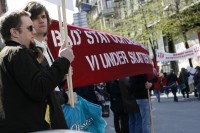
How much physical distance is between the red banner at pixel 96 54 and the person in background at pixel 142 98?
2.19 metres

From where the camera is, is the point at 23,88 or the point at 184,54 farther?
the point at 184,54

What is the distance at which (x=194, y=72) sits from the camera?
72.8 feet

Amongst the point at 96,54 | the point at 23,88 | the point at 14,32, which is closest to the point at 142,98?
the point at 96,54

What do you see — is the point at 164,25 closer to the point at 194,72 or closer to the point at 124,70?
the point at 194,72

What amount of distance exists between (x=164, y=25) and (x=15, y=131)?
27.9m

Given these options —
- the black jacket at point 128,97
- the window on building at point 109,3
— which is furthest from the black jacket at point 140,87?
the window on building at point 109,3

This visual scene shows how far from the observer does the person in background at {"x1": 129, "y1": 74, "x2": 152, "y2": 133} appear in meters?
7.56

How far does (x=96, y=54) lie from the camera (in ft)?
15.5

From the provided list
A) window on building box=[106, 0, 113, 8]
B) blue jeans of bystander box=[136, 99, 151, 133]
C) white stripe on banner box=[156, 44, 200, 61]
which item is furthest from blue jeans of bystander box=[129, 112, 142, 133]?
window on building box=[106, 0, 113, 8]

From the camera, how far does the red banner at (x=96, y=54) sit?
4391 millimetres

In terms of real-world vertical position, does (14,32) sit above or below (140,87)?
above

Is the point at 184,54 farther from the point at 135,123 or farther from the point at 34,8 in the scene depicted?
the point at 34,8

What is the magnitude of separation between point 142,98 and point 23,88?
5.33 metres

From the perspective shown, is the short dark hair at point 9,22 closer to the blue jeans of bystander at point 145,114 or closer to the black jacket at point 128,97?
the blue jeans of bystander at point 145,114
